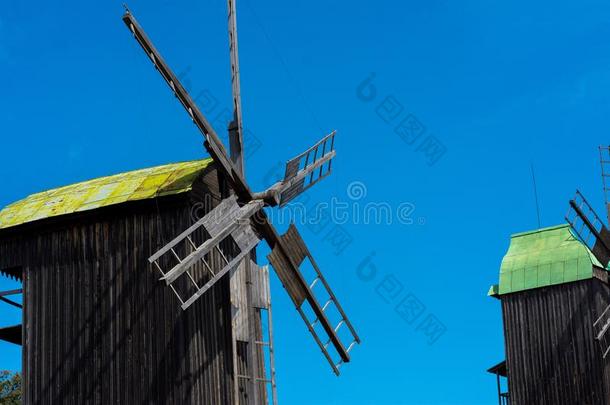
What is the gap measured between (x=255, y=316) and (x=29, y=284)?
16.7 ft

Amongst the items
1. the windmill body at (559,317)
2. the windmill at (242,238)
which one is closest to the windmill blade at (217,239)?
the windmill at (242,238)

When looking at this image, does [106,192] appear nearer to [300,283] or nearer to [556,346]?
[300,283]

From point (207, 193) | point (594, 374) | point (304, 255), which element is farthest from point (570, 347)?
point (207, 193)

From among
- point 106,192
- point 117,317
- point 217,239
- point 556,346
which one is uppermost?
point 106,192

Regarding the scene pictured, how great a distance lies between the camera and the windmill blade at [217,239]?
1970 centimetres

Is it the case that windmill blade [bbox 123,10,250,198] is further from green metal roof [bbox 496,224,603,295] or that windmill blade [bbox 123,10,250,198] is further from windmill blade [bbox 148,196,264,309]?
green metal roof [bbox 496,224,603,295]

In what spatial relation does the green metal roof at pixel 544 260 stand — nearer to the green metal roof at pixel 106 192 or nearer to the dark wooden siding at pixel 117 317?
the green metal roof at pixel 106 192

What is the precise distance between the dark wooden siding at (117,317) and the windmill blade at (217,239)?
1.65ft

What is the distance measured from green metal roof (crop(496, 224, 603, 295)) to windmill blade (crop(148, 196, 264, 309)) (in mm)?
15189

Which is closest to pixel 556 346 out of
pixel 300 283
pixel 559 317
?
pixel 559 317

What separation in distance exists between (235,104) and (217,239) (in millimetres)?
3461

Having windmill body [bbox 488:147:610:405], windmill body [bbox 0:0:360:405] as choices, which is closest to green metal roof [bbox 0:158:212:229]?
windmill body [bbox 0:0:360:405]

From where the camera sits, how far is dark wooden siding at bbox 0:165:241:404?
2091 cm

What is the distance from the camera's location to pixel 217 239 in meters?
20.5
